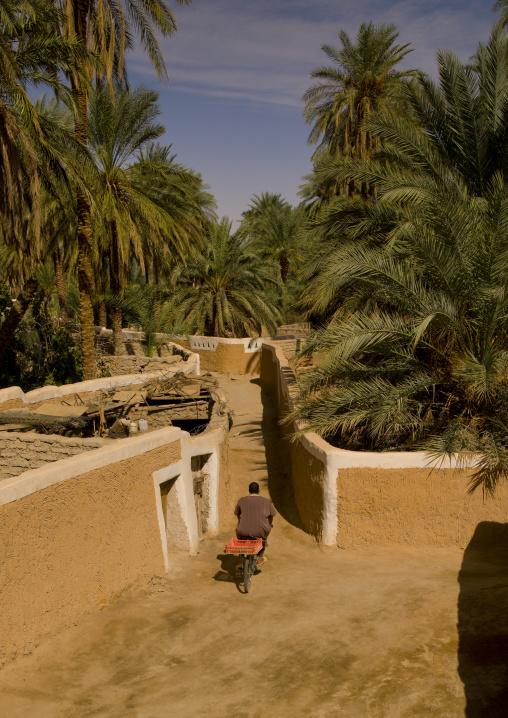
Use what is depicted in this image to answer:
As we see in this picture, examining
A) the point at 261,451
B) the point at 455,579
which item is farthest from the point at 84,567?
the point at 261,451

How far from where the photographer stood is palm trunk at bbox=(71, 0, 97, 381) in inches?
563

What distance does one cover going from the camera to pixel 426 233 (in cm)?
898

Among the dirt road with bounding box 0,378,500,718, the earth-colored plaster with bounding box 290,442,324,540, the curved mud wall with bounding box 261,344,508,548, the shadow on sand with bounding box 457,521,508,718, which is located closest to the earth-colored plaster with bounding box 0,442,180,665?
the dirt road with bounding box 0,378,500,718

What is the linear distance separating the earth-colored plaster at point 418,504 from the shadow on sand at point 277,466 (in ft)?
6.14

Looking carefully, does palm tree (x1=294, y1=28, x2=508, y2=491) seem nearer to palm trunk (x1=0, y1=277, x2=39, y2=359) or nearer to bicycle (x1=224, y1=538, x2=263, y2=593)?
bicycle (x1=224, y1=538, x2=263, y2=593)

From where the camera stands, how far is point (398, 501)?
8547mm

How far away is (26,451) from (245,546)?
3629 millimetres

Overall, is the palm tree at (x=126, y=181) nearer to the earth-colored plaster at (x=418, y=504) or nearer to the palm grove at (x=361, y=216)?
the palm grove at (x=361, y=216)

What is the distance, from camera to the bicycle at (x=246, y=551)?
24.3 ft

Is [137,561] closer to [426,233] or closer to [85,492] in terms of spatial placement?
[85,492]

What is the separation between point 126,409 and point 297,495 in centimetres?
383

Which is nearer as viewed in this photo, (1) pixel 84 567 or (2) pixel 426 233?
(1) pixel 84 567

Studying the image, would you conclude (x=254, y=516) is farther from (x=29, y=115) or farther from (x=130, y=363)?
(x=130, y=363)

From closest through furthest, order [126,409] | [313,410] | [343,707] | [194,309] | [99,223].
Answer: [343,707] → [313,410] → [126,409] → [99,223] → [194,309]
